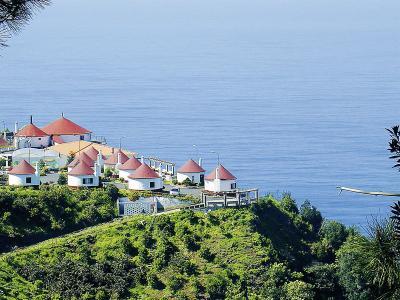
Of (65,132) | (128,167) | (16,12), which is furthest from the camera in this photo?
(65,132)

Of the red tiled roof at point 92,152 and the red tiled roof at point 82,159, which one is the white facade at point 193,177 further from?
the red tiled roof at point 92,152

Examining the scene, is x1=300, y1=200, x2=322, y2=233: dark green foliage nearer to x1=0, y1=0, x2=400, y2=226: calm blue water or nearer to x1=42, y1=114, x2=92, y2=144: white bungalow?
x1=42, y1=114, x2=92, y2=144: white bungalow

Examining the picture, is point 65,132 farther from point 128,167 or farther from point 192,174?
point 192,174

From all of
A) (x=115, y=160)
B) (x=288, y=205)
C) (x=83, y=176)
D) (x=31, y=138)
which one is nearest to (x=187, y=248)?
(x=83, y=176)

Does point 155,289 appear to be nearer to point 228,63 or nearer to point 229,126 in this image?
point 229,126

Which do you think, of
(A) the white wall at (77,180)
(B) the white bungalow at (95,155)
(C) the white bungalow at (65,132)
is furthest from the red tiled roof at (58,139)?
(A) the white wall at (77,180)

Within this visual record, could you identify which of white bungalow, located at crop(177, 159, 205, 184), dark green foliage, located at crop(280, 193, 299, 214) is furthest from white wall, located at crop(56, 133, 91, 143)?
dark green foliage, located at crop(280, 193, 299, 214)
